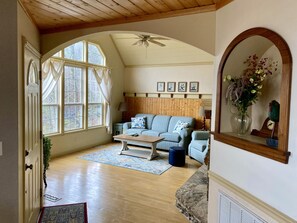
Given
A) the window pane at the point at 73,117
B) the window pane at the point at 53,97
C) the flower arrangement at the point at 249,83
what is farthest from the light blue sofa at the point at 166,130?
the flower arrangement at the point at 249,83

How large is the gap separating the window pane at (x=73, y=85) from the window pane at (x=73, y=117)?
6.8 inches

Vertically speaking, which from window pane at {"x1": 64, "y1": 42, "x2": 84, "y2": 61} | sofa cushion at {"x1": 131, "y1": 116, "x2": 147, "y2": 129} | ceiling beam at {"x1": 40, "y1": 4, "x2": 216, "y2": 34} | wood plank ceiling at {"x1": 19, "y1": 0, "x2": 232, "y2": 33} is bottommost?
sofa cushion at {"x1": 131, "y1": 116, "x2": 147, "y2": 129}

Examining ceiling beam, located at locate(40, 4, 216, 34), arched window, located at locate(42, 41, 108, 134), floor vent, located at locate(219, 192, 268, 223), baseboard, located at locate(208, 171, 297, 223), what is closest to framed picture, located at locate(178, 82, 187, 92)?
arched window, located at locate(42, 41, 108, 134)

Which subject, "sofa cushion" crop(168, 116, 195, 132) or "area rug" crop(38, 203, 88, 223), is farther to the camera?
"sofa cushion" crop(168, 116, 195, 132)

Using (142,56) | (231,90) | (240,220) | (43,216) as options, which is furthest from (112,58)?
(240,220)

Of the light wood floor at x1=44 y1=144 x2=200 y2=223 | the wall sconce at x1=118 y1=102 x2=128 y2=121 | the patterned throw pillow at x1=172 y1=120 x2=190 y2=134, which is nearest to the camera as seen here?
the light wood floor at x1=44 y1=144 x2=200 y2=223

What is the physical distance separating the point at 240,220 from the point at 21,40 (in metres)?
2.43

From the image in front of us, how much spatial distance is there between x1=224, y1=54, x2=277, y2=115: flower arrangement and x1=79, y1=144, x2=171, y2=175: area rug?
312 centimetres

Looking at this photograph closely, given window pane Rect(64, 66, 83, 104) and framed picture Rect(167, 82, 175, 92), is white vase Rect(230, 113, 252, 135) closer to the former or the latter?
window pane Rect(64, 66, 83, 104)

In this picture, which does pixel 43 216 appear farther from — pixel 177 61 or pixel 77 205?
pixel 177 61

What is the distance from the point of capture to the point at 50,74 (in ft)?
17.9

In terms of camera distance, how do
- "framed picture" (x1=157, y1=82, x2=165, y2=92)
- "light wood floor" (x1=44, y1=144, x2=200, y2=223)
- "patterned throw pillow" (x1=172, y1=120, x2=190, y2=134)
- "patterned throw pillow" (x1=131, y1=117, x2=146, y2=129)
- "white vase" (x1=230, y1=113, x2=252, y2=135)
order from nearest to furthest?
"white vase" (x1=230, y1=113, x2=252, y2=135)
"light wood floor" (x1=44, y1=144, x2=200, y2=223)
"patterned throw pillow" (x1=172, y1=120, x2=190, y2=134)
"patterned throw pillow" (x1=131, y1=117, x2=146, y2=129)
"framed picture" (x1=157, y1=82, x2=165, y2=92)

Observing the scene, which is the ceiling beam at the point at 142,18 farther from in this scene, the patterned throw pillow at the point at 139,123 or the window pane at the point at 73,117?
the patterned throw pillow at the point at 139,123

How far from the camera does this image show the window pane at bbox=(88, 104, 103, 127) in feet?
23.0
